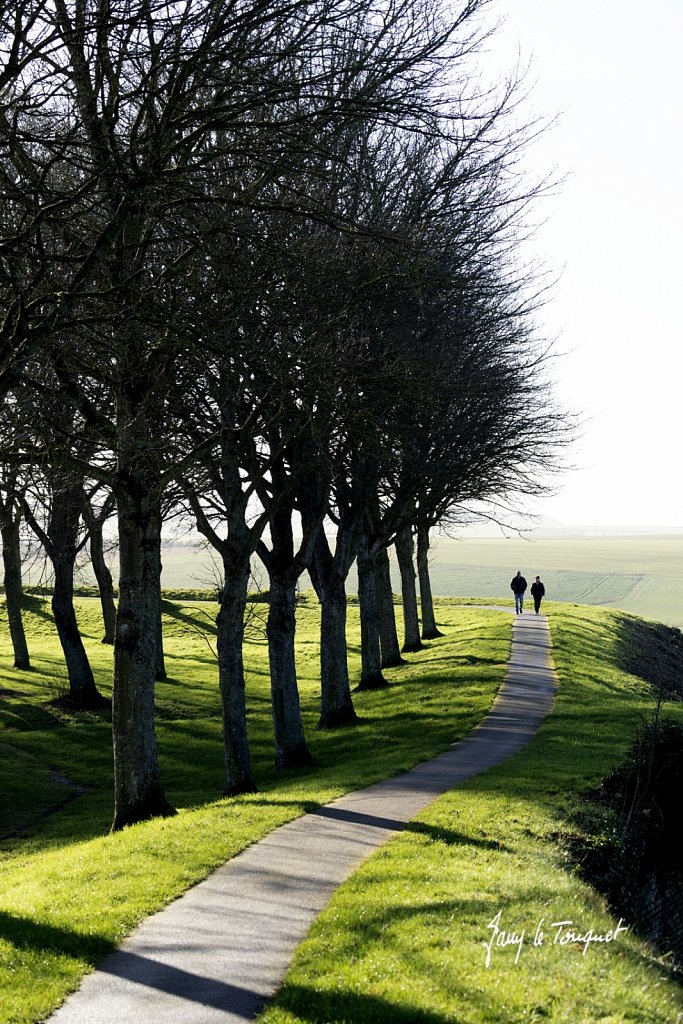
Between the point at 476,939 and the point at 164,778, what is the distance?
17435 millimetres

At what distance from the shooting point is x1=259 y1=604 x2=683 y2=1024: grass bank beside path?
348 inches

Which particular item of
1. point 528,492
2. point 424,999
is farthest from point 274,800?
point 528,492

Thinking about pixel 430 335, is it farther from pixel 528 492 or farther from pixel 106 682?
pixel 106 682

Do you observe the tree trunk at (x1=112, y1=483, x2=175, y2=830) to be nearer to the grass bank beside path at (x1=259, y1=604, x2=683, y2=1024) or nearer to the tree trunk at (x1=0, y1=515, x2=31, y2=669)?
the grass bank beside path at (x1=259, y1=604, x2=683, y2=1024)

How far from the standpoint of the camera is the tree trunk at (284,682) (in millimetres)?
25047

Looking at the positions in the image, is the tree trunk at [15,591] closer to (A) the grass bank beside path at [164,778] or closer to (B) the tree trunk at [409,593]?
(A) the grass bank beside path at [164,778]

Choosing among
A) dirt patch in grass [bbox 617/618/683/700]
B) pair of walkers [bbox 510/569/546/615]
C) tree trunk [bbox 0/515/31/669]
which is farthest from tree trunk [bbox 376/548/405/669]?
pair of walkers [bbox 510/569/546/615]

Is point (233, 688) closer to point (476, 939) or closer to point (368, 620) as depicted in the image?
point (476, 939)

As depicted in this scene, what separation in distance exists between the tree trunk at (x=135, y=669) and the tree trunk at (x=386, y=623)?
23585 mm

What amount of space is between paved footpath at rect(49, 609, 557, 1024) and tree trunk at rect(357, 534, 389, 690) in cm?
1599

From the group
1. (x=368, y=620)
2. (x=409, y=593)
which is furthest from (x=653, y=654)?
(x=368, y=620)

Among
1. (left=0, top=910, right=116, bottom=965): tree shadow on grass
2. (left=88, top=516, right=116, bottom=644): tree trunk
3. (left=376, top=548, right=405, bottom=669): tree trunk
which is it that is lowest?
(left=0, top=910, right=116, bottom=965): tree shadow on grass

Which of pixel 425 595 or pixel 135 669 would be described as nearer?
pixel 135 669

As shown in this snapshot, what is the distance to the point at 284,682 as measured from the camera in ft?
82.8
